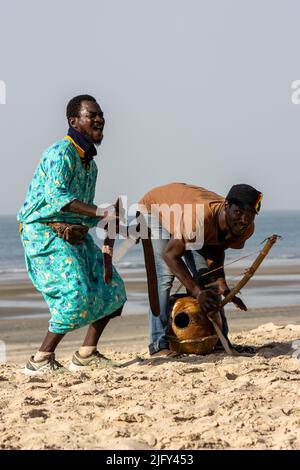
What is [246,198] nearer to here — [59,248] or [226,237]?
[226,237]

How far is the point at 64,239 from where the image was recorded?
6.21 m

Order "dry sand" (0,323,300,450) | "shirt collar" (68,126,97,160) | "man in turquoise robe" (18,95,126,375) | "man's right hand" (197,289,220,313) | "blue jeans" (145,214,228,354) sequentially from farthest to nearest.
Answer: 1. "blue jeans" (145,214,228,354)
2. "man's right hand" (197,289,220,313)
3. "shirt collar" (68,126,97,160)
4. "man in turquoise robe" (18,95,126,375)
5. "dry sand" (0,323,300,450)

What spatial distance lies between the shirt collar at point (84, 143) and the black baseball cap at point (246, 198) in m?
0.98

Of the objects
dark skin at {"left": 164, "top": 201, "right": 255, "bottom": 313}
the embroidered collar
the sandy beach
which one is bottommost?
the sandy beach

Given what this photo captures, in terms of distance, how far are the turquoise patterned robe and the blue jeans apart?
612 millimetres

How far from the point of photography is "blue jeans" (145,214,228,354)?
6.78 metres

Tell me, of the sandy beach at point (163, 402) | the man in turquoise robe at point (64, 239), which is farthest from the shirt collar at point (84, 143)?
the sandy beach at point (163, 402)

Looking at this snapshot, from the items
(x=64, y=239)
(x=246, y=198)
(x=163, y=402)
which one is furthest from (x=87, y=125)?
(x=163, y=402)

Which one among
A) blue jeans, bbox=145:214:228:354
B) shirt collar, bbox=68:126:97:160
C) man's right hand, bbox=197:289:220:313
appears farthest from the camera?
blue jeans, bbox=145:214:228:354

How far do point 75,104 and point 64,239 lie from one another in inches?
36.1

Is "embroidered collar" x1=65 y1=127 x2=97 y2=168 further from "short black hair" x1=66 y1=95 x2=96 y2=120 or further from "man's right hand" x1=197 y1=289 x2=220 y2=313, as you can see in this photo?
"man's right hand" x1=197 y1=289 x2=220 y2=313

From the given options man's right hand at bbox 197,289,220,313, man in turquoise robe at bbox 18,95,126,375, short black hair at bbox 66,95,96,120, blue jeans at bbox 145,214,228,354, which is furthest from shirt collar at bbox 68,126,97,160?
man's right hand at bbox 197,289,220,313

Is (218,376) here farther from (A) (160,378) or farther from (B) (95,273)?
(B) (95,273)
